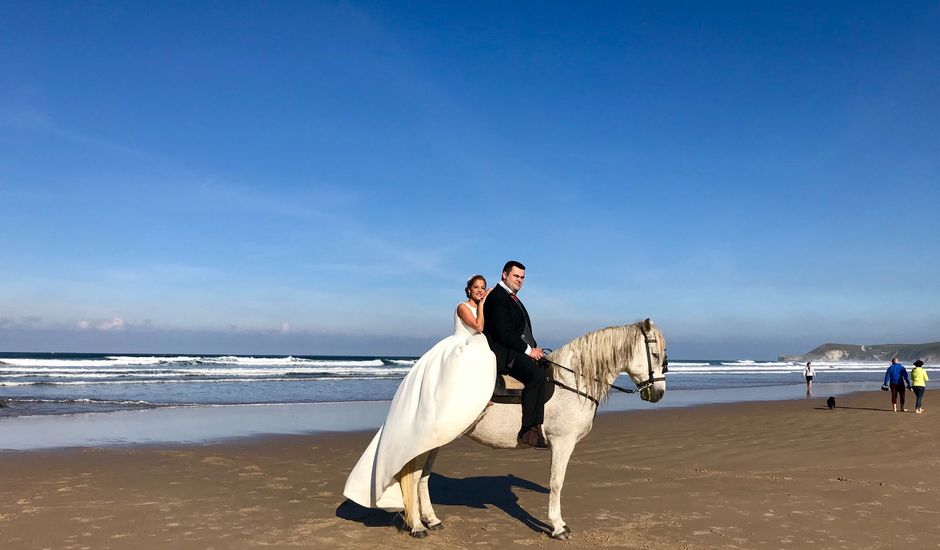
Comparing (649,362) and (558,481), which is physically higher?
(649,362)

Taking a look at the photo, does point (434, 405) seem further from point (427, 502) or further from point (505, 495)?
point (505, 495)

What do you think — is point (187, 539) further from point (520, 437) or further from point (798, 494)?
point (798, 494)

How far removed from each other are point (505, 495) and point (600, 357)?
2.72m

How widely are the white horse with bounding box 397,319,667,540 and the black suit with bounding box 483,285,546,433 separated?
151 millimetres

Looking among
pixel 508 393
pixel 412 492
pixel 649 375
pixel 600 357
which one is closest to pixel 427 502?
pixel 412 492

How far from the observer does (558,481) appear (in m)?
5.59

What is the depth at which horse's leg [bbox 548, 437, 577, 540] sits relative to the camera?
5.61 meters

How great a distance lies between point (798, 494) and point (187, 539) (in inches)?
258

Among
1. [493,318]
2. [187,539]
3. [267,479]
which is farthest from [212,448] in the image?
[493,318]

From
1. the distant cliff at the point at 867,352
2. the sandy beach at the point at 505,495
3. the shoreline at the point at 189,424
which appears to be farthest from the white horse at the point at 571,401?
the distant cliff at the point at 867,352

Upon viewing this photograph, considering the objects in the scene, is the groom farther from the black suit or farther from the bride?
the bride

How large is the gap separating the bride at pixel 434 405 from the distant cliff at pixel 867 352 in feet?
462

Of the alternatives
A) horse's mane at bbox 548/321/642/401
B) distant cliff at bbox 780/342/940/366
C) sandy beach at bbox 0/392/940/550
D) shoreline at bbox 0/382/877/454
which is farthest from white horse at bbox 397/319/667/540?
distant cliff at bbox 780/342/940/366

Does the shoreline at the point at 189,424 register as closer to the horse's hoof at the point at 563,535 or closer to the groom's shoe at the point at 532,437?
the horse's hoof at the point at 563,535
